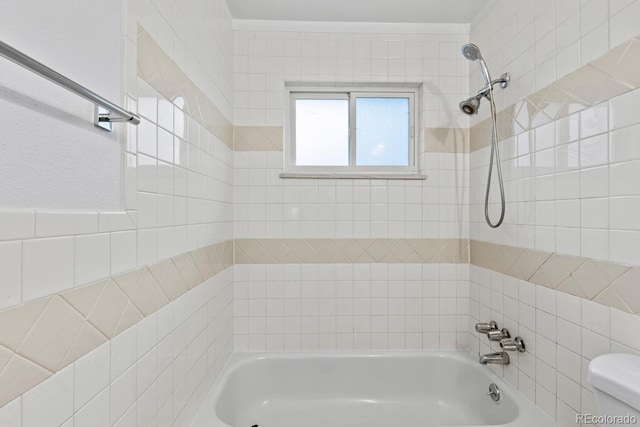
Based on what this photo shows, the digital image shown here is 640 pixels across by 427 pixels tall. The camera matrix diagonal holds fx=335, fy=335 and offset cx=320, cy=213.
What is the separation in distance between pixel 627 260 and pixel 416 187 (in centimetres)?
120

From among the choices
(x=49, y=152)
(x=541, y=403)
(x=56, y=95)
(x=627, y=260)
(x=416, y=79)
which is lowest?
(x=541, y=403)

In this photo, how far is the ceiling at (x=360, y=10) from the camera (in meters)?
1.95

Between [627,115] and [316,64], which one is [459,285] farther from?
[316,64]

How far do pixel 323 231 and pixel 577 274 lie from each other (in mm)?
1301

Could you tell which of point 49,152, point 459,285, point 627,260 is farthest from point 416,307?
point 49,152

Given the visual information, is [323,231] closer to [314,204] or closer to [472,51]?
[314,204]

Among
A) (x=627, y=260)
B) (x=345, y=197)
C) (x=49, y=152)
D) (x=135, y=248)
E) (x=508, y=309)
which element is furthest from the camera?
(x=345, y=197)

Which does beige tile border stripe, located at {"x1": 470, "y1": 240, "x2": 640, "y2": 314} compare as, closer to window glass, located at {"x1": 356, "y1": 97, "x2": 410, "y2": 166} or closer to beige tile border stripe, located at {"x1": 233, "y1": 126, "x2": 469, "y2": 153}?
beige tile border stripe, located at {"x1": 233, "y1": 126, "x2": 469, "y2": 153}

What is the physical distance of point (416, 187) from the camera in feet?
7.09

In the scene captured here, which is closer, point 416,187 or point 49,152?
point 49,152

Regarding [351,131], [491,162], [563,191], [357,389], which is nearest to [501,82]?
[491,162]

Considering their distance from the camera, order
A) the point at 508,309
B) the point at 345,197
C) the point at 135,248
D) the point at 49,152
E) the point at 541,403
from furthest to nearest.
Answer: the point at 345,197 < the point at 508,309 < the point at 541,403 < the point at 135,248 < the point at 49,152

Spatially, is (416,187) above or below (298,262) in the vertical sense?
above

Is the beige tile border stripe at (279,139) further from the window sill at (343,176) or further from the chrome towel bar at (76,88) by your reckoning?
the chrome towel bar at (76,88)
